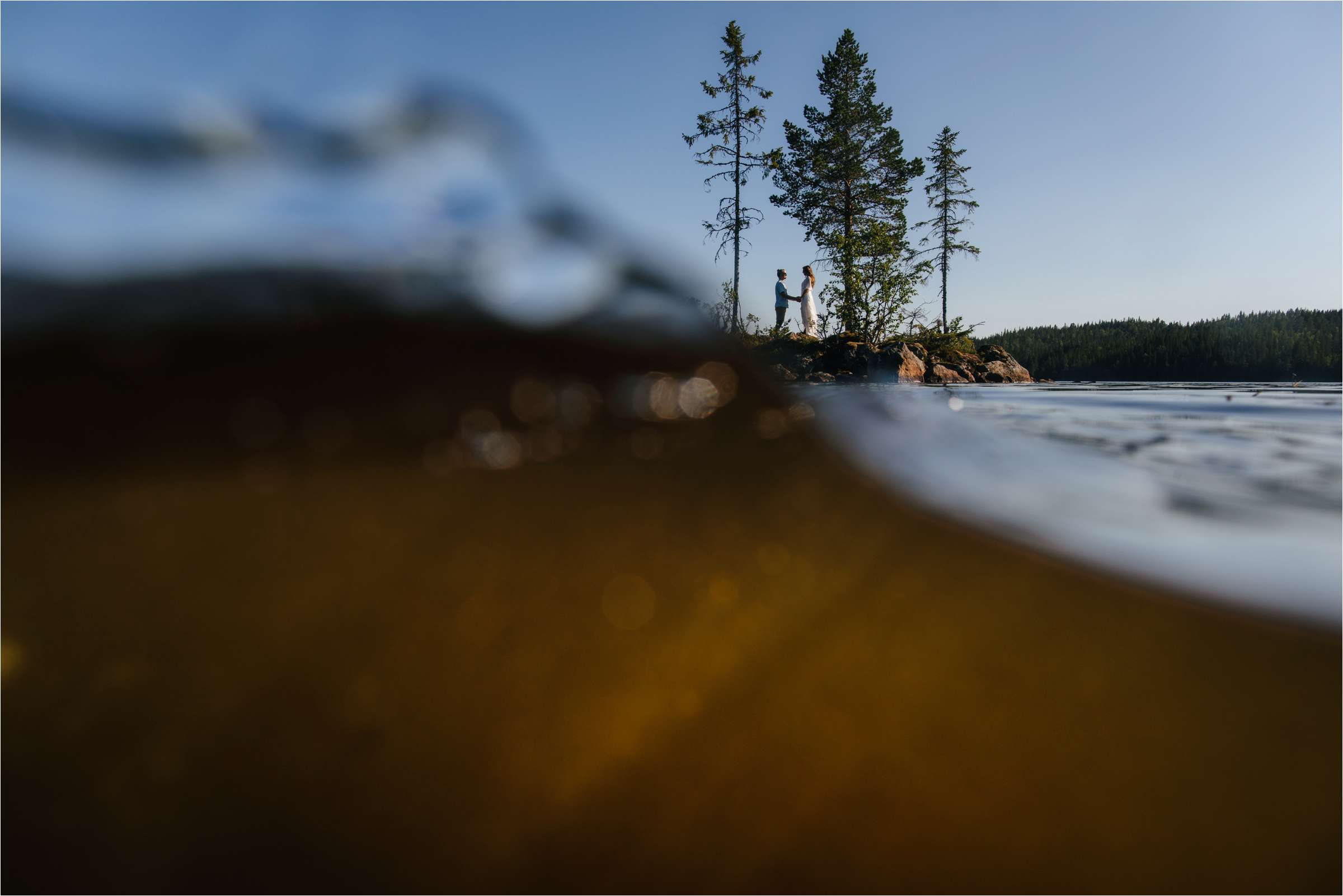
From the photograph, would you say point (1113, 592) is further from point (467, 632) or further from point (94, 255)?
point (94, 255)

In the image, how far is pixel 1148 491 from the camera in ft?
3.98

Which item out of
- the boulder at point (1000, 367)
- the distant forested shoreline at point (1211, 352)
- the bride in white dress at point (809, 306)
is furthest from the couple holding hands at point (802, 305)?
the distant forested shoreline at point (1211, 352)

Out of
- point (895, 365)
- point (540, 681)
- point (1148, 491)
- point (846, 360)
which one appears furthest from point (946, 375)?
point (540, 681)

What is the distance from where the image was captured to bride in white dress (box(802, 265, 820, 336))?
45.9ft

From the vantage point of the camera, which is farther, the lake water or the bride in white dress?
the bride in white dress

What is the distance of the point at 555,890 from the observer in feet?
1.44

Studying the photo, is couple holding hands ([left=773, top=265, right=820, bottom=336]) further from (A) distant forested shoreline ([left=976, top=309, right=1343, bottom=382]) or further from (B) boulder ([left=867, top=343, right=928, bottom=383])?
(A) distant forested shoreline ([left=976, top=309, right=1343, bottom=382])

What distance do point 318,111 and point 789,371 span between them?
1226 cm

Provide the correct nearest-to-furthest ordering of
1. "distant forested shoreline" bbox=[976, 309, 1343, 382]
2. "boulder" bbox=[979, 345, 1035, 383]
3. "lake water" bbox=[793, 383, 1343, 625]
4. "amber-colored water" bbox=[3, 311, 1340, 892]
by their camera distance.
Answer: "amber-colored water" bbox=[3, 311, 1340, 892] < "lake water" bbox=[793, 383, 1343, 625] < "boulder" bbox=[979, 345, 1035, 383] < "distant forested shoreline" bbox=[976, 309, 1343, 382]

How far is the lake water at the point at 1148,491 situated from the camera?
781mm

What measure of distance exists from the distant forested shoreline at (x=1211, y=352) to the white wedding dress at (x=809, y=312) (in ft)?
65.2

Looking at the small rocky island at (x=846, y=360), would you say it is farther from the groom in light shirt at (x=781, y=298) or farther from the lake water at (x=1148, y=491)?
the lake water at (x=1148, y=491)

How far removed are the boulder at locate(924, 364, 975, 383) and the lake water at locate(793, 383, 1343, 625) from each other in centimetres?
1224

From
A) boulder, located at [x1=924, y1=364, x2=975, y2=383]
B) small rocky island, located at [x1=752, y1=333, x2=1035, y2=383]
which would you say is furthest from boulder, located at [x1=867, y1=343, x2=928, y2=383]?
boulder, located at [x1=924, y1=364, x2=975, y2=383]
